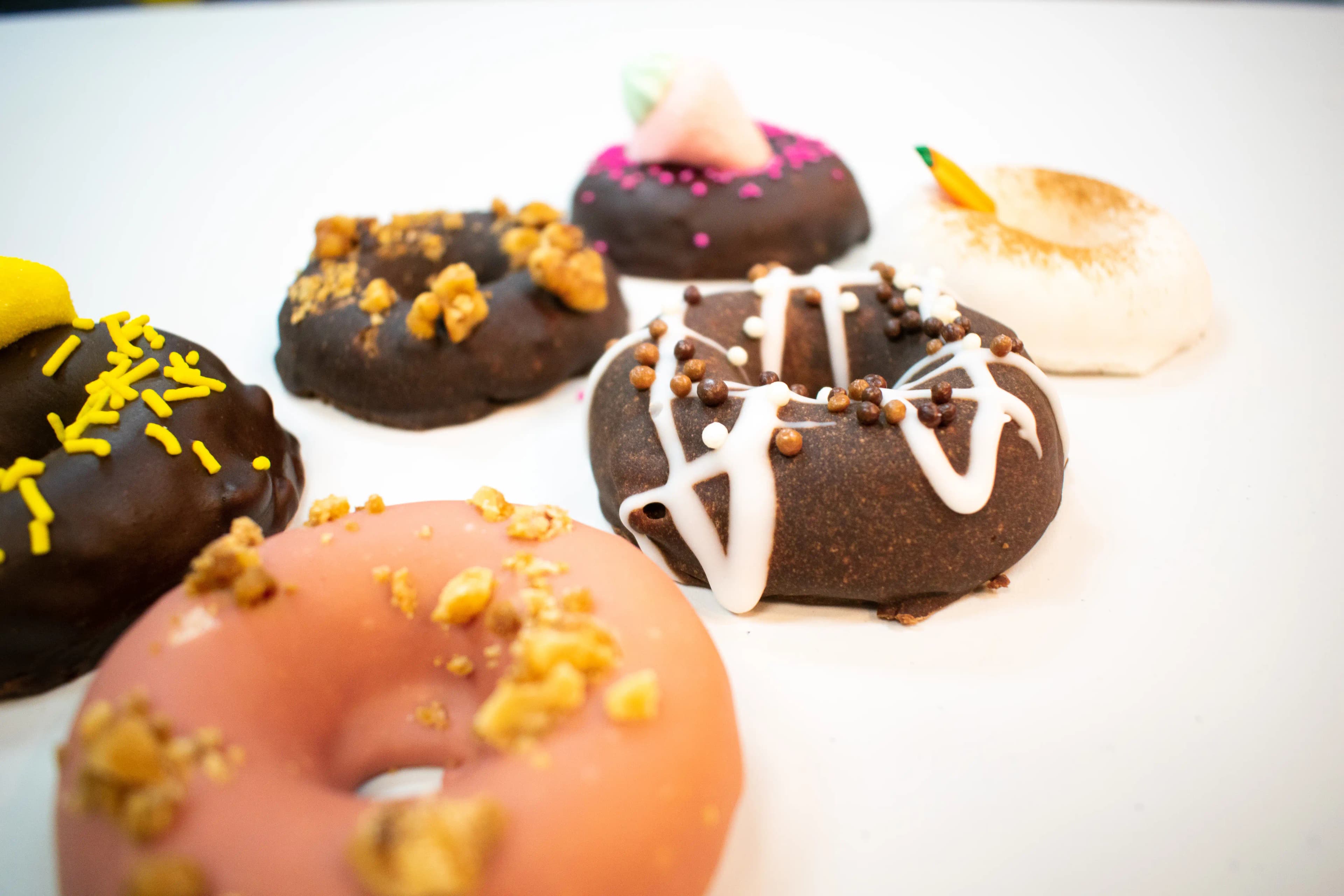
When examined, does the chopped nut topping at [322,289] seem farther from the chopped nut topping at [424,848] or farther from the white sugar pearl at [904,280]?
the chopped nut topping at [424,848]

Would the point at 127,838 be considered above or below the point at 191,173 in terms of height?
below

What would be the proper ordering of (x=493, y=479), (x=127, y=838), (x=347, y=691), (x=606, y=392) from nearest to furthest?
1. (x=127, y=838)
2. (x=347, y=691)
3. (x=606, y=392)
4. (x=493, y=479)

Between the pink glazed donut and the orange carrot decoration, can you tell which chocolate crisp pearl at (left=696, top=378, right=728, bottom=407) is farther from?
the orange carrot decoration

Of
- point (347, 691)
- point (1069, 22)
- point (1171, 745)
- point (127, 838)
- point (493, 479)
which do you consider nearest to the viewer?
point (127, 838)

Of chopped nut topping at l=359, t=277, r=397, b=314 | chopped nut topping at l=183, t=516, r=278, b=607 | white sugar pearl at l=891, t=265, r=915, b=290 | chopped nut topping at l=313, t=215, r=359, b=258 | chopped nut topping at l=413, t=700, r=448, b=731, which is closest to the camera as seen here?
chopped nut topping at l=183, t=516, r=278, b=607

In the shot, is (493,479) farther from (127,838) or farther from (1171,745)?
(1171,745)

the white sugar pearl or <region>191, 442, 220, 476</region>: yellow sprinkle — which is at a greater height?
the white sugar pearl

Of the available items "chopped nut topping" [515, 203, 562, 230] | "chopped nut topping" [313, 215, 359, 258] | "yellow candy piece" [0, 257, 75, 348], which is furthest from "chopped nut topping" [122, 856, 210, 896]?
"chopped nut topping" [515, 203, 562, 230]

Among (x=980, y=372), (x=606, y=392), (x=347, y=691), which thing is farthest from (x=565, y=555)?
(x=980, y=372)
